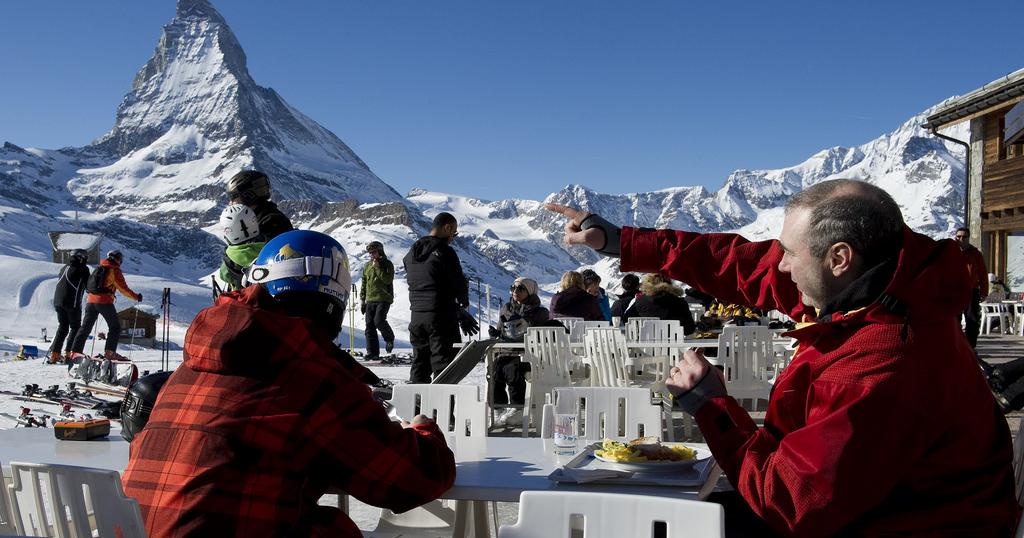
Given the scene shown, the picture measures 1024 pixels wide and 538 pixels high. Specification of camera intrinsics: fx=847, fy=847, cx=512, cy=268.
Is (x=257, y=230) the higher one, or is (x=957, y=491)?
(x=257, y=230)

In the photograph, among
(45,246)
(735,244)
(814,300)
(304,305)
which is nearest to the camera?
(814,300)

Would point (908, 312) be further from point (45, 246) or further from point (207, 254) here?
point (207, 254)

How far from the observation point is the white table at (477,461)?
192 cm

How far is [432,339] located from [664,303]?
2532 mm

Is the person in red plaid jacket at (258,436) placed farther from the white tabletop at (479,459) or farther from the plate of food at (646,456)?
the plate of food at (646,456)

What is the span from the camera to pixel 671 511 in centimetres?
139

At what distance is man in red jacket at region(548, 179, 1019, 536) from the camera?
53.9 inches

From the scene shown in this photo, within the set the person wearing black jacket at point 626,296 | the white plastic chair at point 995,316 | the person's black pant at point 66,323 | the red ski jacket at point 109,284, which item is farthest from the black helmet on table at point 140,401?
the white plastic chair at point 995,316

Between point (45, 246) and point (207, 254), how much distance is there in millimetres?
60935

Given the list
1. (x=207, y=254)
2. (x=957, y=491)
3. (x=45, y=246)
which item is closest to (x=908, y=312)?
(x=957, y=491)

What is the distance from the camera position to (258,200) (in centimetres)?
378

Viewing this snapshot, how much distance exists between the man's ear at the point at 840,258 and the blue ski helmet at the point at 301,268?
97 cm

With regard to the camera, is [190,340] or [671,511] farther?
[190,340]

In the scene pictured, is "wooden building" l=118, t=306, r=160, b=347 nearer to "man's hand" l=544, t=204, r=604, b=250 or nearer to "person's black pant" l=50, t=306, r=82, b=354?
"person's black pant" l=50, t=306, r=82, b=354
